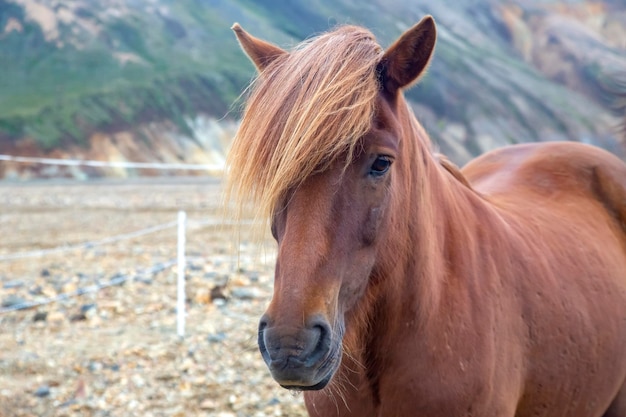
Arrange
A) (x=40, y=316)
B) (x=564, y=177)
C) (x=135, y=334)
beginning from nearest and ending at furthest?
(x=564, y=177) → (x=135, y=334) → (x=40, y=316)

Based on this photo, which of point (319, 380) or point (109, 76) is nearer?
point (319, 380)

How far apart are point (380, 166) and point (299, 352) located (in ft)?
2.07

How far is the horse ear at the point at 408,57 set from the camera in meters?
2.07

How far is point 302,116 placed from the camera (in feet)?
6.48

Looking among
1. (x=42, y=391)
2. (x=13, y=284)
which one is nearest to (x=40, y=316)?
(x=13, y=284)

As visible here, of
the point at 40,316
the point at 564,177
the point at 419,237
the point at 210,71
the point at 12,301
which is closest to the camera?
the point at 419,237

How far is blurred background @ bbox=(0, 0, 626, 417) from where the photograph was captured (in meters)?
4.92

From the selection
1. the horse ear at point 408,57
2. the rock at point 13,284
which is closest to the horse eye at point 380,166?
the horse ear at point 408,57

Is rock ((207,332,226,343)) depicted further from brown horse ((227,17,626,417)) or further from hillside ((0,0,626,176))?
hillside ((0,0,626,176))

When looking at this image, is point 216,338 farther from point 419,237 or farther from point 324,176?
point 324,176

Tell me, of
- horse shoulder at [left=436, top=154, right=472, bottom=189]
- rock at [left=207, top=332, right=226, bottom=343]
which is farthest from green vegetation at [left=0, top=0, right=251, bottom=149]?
horse shoulder at [left=436, top=154, right=472, bottom=189]

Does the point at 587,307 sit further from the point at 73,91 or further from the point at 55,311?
the point at 73,91

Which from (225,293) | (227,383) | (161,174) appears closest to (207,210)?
(225,293)

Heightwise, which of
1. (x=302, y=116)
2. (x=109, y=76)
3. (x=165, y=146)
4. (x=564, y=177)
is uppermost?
(x=302, y=116)
